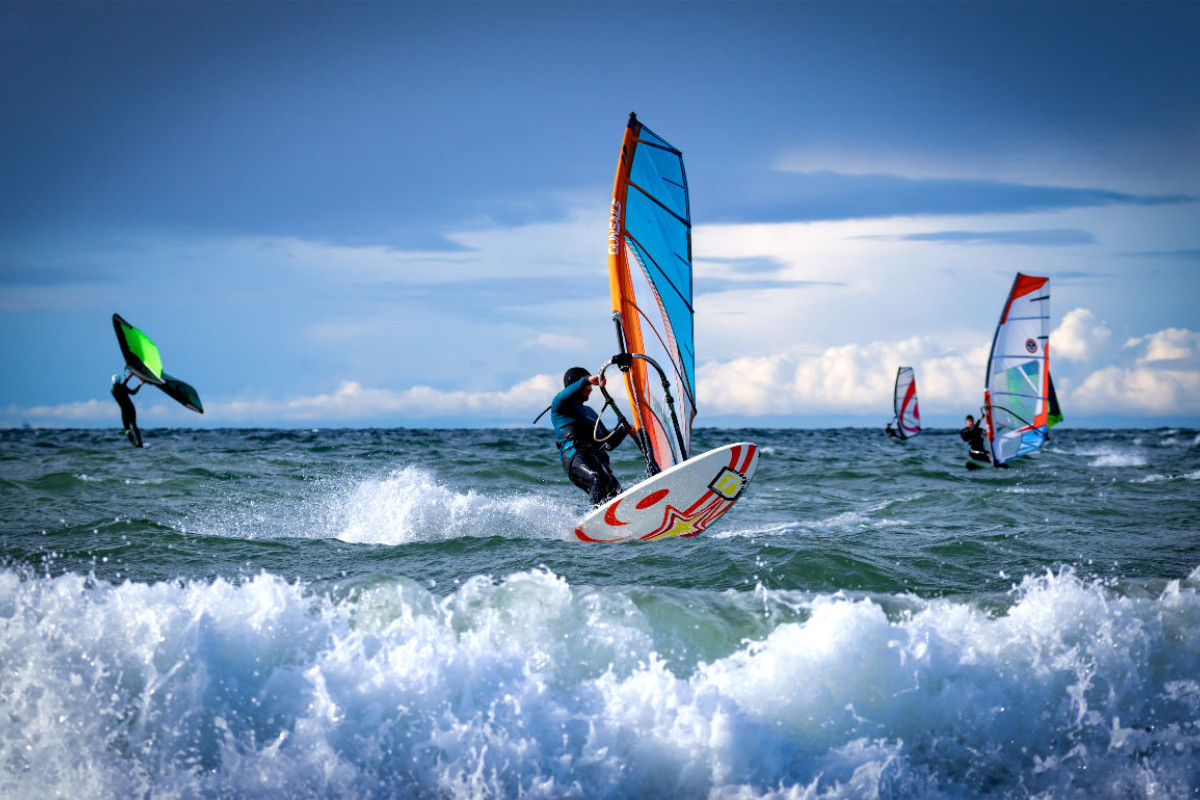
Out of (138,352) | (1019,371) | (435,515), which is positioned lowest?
(435,515)

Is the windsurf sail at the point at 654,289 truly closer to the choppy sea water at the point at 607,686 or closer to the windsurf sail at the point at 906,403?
the choppy sea water at the point at 607,686

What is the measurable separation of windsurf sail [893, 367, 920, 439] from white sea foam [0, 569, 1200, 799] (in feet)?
82.7

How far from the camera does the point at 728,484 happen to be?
618 centimetres

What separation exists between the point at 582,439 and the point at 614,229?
1.75 m

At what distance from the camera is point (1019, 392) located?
15125 mm

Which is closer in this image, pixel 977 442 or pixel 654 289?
pixel 654 289

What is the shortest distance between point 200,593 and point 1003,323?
1374 centimetres

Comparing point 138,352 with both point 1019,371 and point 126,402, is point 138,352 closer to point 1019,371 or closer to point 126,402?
point 126,402

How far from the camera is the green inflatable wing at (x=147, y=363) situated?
9695 millimetres

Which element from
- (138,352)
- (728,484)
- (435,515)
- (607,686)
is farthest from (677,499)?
(138,352)

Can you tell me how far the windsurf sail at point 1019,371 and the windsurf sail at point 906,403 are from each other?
1325cm

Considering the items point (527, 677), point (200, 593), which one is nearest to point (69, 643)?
point (200, 593)

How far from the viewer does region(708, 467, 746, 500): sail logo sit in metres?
6.03

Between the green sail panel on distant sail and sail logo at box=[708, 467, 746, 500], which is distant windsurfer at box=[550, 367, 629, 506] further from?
the green sail panel on distant sail
